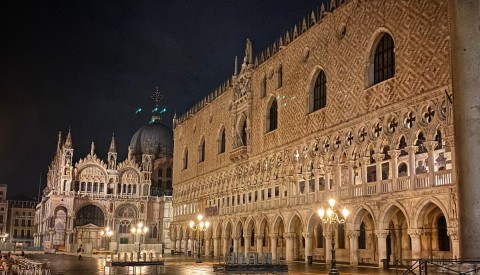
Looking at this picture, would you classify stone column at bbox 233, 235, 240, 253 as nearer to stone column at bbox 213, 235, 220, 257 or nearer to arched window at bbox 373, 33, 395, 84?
stone column at bbox 213, 235, 220, 257

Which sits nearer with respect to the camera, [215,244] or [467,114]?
[467,114]

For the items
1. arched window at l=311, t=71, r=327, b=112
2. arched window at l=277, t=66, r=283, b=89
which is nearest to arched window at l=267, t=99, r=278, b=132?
arched window at l=277, t=66, r=283, b=89

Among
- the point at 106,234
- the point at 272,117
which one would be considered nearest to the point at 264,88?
the point at 272,117

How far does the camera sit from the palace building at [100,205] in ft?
201

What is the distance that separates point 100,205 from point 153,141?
15467 millimetres

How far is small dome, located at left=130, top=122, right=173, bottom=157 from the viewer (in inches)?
2985

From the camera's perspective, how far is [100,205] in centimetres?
6325

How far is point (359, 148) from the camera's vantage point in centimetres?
2686

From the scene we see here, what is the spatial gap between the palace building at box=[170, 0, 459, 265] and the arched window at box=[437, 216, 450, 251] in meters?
0.07

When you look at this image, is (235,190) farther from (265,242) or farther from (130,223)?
(130,223)

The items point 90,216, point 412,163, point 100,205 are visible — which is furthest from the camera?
point 90,216

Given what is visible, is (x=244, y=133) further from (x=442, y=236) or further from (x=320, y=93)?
(x=442, y=236)

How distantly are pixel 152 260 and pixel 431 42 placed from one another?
46.1ft

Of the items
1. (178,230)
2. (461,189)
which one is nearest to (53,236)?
(178,230)
